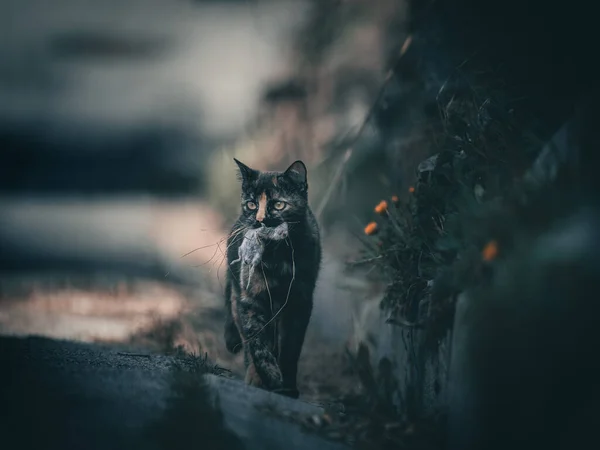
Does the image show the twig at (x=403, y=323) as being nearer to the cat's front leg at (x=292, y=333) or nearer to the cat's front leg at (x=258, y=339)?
the cat's front leg at (x=292, y=333)

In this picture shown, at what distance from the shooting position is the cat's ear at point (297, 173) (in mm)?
3664

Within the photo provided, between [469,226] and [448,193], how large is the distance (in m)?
0.69

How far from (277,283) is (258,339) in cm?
35

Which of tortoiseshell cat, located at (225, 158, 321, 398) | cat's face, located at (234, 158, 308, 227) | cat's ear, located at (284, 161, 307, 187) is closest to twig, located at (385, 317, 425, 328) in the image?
Answer: tortoiseshell cat, located at (225, 158, 321, 398)

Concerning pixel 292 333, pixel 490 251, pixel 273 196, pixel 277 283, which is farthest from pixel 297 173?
pixel 490 251

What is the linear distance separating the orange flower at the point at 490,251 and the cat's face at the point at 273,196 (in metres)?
1.24

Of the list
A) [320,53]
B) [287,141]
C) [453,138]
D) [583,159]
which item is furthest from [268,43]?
[583,159]

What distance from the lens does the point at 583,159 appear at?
281cm

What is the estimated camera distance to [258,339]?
3600 mm

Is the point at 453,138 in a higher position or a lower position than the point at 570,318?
higher

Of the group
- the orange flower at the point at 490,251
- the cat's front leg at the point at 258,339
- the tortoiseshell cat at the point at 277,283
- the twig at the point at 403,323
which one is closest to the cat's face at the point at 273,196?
the tortoiseshell cat at the point at 277,283

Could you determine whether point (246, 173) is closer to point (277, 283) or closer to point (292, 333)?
point (277, 283)

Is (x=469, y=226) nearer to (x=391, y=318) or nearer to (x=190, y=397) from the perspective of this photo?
(x=391, y=318)

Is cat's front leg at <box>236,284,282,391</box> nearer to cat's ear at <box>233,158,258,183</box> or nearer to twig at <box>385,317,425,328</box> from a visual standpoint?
cat's ear at <box>233,158,258,183</box>
